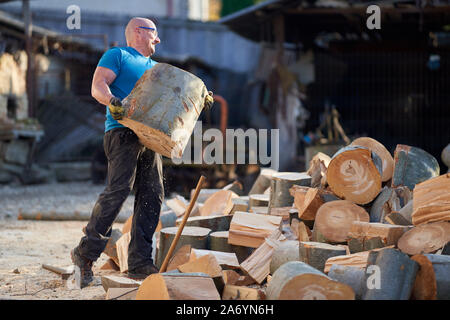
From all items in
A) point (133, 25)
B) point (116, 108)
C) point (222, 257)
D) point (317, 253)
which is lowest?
point (222, 257)

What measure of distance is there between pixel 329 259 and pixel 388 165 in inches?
45.7

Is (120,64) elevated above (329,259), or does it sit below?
above

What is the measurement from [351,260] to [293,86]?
6.87 metres

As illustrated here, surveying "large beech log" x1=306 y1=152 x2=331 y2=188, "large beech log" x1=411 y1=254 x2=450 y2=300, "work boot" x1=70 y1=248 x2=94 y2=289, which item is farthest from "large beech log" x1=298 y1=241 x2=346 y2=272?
"work boot" x1=70 y1=248 x2=94 y2=289

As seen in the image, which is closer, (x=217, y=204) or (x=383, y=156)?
(x=383, y=156)

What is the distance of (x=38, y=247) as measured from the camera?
5027 mm

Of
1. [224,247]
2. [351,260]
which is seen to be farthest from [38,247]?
[351,260]

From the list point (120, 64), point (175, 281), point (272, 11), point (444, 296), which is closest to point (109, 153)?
point (120, 64)

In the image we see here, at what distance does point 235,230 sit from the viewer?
13.0 feet

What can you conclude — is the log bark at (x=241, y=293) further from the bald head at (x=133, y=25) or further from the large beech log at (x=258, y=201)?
the large beech log at (x=258, y=201)

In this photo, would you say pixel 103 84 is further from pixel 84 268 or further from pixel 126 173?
pixel 84 268

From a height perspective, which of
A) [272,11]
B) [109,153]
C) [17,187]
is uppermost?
[272,11]

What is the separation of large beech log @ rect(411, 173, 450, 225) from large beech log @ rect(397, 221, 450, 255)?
47 millimetres
